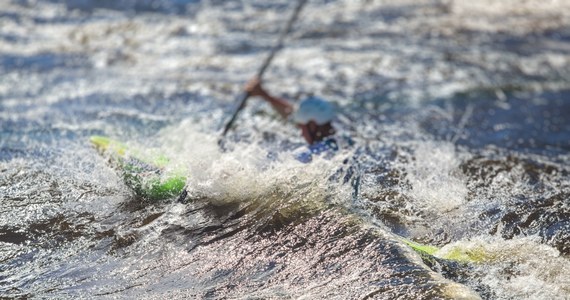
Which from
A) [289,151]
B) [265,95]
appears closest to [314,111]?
[289,151]

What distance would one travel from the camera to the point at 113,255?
4.39m

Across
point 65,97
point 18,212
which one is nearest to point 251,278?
point 18,212

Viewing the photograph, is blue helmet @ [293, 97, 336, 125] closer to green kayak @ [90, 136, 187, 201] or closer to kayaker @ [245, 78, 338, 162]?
kayaker @ [245, 78, 338, 162]

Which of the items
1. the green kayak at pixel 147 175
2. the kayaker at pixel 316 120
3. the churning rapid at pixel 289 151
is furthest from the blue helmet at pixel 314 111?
the green kayak at pixel 147 175

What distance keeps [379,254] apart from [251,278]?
0.85 meters

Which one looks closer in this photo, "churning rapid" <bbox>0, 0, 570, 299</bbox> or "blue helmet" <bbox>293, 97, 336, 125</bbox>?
Result: "churning rapid" <bbox>0, 0, 570, 299</bbox>

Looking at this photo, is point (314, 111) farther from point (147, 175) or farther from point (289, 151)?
point (147, 175)

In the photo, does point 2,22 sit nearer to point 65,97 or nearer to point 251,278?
point 65,97

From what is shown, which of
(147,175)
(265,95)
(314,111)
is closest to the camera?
(147,175)

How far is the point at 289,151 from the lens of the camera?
255 inches

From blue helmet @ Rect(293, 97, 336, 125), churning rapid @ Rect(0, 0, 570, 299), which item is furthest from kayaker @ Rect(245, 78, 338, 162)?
churning rapid @ Rect(0, 0, 570, 299)

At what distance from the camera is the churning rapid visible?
425 centimetres

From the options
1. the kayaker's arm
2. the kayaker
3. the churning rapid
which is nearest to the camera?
the churning rapid

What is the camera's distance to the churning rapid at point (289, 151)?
13.9 ft
